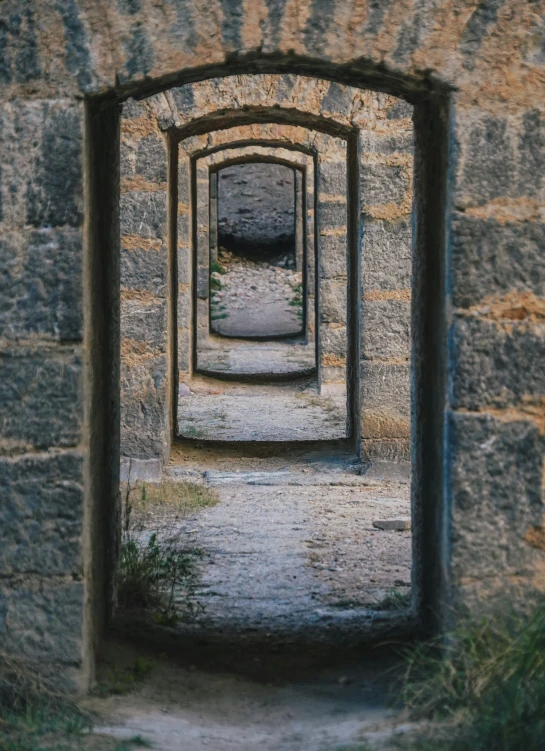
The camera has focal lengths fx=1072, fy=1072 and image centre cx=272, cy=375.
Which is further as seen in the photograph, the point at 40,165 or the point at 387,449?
the point at 387,449

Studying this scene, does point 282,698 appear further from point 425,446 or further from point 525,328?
point 525,328

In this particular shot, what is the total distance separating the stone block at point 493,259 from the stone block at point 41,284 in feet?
3.73

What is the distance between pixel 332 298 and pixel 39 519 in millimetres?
7321

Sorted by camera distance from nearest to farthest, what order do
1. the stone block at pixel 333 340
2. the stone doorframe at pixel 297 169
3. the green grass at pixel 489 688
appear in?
the green grass at pixel 489 688 < the stone block at pixel 333 340 < the stone doorframe at pixel 297 169

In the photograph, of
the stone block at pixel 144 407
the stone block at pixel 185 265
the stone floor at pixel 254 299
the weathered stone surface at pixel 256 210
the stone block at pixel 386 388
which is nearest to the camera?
the stone block at pixel 144 407

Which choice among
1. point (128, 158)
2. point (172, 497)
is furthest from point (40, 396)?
point (128, 158)

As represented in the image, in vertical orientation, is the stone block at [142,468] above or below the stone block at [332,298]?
below

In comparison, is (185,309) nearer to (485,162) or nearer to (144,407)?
(144,407)

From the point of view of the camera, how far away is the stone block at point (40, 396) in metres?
3.20

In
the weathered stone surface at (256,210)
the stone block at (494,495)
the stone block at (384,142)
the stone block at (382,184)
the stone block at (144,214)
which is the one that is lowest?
the stone block at (494,495)

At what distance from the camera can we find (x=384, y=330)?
291 inches

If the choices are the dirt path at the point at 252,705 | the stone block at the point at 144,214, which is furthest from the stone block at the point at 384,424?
the dirt path at the point at 252,705

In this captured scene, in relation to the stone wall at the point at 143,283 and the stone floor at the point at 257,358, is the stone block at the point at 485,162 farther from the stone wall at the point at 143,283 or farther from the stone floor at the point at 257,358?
the stone floor at the point at 257,358

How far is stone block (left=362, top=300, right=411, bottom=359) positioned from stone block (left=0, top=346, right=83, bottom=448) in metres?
4.36
